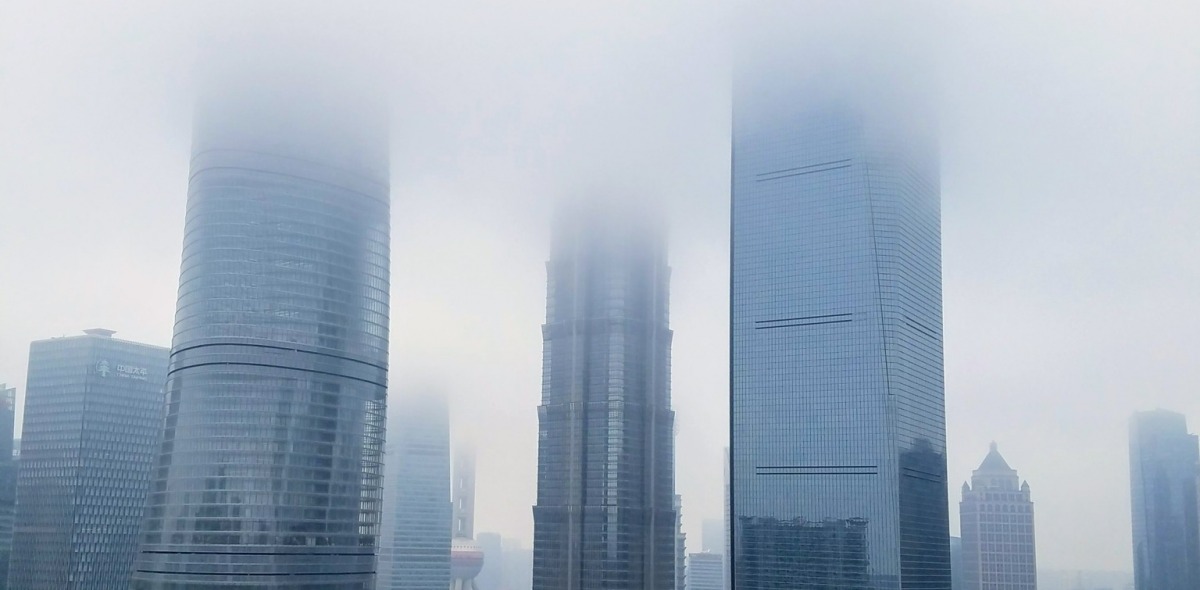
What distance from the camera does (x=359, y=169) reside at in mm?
119562

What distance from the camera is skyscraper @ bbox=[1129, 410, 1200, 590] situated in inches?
7618

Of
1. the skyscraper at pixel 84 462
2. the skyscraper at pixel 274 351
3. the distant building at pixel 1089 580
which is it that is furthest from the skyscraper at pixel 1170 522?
the skyscraper at pixel 84 462

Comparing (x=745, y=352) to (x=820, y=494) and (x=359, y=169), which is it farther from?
(x=359, y=169)

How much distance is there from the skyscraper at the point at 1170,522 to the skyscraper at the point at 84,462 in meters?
155

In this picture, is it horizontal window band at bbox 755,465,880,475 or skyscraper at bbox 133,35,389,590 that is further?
horizontal window band at bbox 755,465,880,475

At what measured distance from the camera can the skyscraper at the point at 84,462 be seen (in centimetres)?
18462

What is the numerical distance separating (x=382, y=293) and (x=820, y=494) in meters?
51.4

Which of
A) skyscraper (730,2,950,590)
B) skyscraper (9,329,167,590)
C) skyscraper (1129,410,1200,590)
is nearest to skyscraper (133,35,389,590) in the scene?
skyscraper (730,2,950,590)

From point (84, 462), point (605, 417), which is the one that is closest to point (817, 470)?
point (605, 417)

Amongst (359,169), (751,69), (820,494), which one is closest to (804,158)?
(751,69)

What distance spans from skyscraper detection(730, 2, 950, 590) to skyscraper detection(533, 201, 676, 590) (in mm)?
37857

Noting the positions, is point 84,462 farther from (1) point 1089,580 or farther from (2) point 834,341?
(1) point 1089,580

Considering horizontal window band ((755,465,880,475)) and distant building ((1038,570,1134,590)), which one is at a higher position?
horizontal window band ((755,465,880,475))

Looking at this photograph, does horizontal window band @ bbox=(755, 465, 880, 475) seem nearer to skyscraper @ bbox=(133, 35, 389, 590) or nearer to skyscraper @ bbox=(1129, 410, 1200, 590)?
skyscraper @ bbox=(133, 35, 389, 590)
